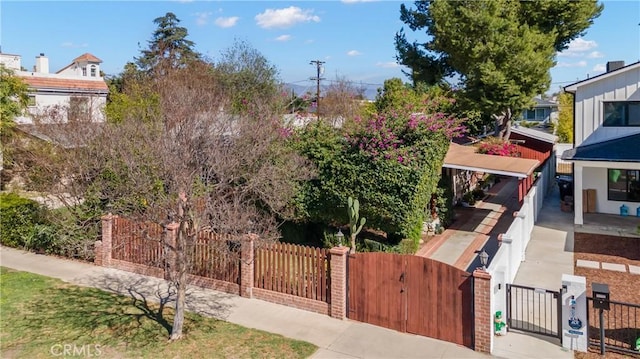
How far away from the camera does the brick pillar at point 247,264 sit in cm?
1104

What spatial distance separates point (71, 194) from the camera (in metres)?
14.3

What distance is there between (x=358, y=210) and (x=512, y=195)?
49.8 feet

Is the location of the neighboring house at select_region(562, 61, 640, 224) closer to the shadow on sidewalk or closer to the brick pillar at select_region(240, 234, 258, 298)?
the brick pillar at select_region(240, 234, 258, 298)

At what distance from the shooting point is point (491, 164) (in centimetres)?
1761

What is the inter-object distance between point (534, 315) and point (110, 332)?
8.87m

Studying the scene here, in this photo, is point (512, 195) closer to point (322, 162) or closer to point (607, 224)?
point (607, 224)

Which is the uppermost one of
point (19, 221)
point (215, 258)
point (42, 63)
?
point (42, 63)

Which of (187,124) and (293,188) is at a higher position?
(187,124)

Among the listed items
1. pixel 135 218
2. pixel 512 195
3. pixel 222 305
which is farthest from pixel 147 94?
pixel 512 195

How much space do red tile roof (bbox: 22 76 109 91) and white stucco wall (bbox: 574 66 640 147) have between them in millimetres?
34884

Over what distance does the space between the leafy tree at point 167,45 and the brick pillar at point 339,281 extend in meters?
42.4

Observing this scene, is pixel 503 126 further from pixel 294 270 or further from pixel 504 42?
pixel 294 270

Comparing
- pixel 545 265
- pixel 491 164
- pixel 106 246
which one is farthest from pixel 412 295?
pixel 491 164

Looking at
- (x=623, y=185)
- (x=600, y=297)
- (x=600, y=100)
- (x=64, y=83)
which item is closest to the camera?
(x=600, y=297)
